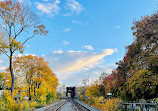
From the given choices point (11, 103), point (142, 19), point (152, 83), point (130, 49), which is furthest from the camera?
point (11, 103)

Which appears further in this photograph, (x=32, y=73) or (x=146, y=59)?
(x=32, y=73)

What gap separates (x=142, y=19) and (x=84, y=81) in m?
62.0

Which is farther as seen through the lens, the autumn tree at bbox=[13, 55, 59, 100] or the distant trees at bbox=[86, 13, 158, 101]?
the autumn tree at bbox=[13, 55, 59, 100]

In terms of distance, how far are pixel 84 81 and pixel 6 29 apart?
5562cm

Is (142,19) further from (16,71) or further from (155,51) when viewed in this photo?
(16,71)

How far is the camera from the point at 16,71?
98.9ft

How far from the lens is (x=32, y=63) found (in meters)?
32.5

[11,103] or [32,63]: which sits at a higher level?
[32,63]

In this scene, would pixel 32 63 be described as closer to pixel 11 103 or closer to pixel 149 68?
pixel 11 103

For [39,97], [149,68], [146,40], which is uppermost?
[146,40]

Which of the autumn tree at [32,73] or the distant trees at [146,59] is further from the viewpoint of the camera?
the autumn tree at [32,73]

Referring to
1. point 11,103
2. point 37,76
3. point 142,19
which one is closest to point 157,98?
point 142,19

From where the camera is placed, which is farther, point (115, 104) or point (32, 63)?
point (32, 63)

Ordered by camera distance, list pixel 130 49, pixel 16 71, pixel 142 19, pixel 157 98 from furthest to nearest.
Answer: pixel 16 71
pixel 130 49
pixel 142 19
pixel 157 98
